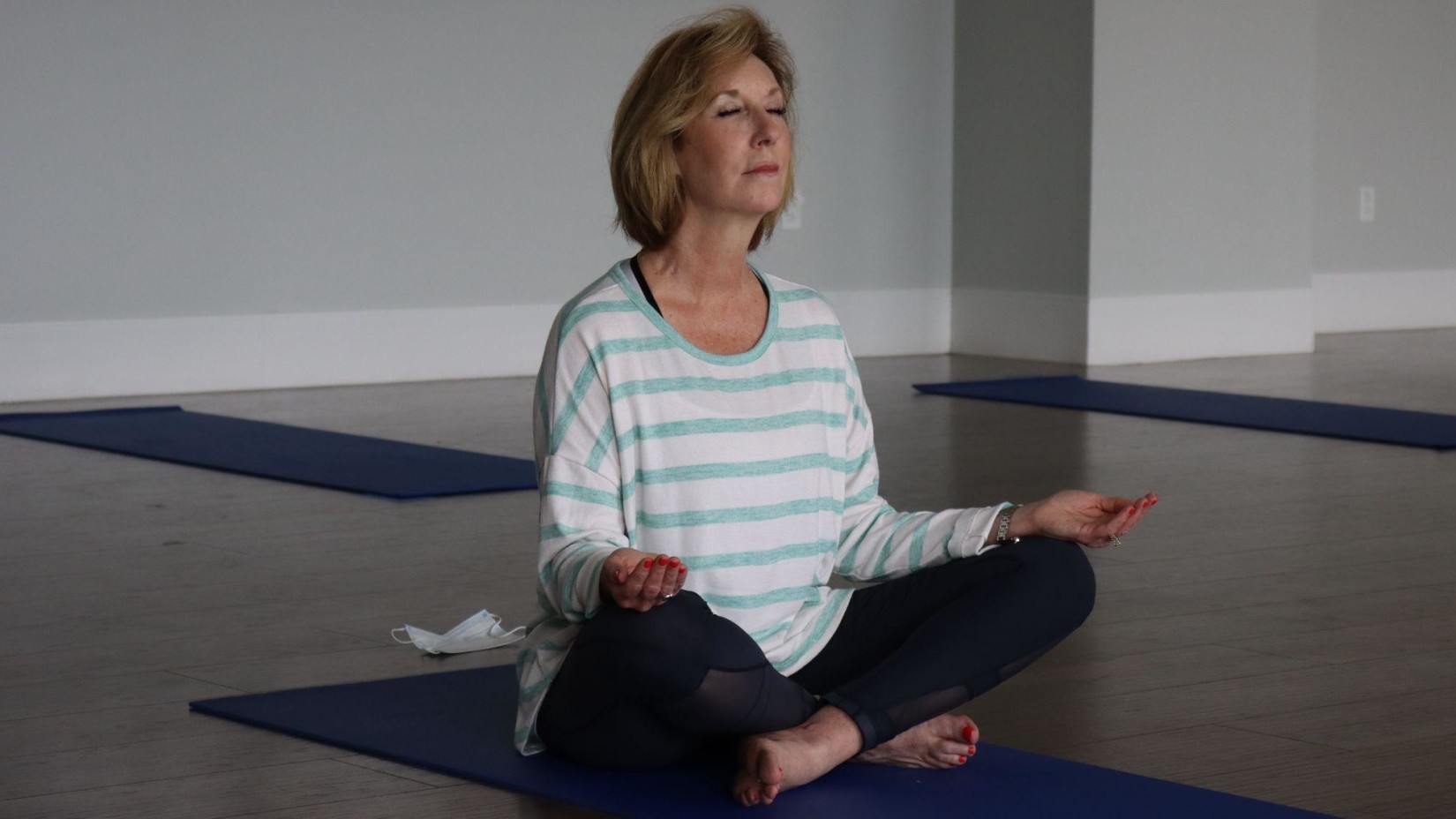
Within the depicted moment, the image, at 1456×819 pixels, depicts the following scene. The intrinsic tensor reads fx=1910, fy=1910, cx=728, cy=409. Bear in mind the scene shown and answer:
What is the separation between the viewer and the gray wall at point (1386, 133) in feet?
25.8

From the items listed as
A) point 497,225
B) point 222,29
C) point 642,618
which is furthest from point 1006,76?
point 642,618

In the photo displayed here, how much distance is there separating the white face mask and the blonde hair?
79 centimetres

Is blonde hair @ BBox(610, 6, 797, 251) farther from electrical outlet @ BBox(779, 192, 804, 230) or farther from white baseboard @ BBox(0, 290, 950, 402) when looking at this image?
electrical outlet @ BBox(779, 192, 804, 230)

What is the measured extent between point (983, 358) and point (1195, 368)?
2.71 ft

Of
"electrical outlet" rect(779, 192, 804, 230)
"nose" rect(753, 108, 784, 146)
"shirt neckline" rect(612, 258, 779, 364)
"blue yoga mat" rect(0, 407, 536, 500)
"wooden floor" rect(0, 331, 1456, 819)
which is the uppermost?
"nose" rect(753, 108, 784, 146)

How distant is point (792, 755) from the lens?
1773mm

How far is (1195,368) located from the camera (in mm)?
6566

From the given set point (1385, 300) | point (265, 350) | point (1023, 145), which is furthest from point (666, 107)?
point (1385, 300)

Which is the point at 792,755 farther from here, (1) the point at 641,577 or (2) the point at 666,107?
(2) the point at 666,107

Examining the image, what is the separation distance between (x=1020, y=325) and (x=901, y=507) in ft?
11.3

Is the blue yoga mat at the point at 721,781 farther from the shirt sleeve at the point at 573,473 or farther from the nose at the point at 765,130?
the nose at the point at 765,130

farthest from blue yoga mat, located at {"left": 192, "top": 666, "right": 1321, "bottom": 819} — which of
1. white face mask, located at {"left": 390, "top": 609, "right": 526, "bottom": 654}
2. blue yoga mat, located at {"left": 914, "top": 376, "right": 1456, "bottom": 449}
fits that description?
blue yoga mat, located at {"left": 914, "top": 376, "right": 1456, "bottom": 449}

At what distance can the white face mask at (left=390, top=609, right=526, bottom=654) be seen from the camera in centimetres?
252

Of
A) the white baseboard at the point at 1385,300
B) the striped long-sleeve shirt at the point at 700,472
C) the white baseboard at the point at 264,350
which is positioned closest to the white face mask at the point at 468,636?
the striped long-sleeve shirt at the point at 700,472
